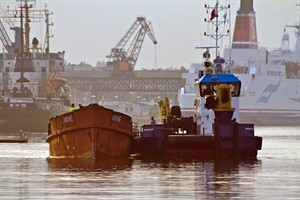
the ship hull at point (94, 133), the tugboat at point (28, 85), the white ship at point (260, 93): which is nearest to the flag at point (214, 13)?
the ship hull at point (94, 133)

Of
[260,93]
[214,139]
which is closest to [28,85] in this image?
[260,93]

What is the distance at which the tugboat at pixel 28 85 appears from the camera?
5315 inches

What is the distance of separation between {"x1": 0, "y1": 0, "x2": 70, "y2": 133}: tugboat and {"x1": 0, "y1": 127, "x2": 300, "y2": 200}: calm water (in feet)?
211

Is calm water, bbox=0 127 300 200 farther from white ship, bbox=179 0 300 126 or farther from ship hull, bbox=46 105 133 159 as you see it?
white ship, bbox=179 0 300 126

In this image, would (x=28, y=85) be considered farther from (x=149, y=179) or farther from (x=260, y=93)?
(x=149, y=179)

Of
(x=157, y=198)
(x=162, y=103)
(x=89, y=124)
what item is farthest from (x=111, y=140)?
(x=157, y=198)

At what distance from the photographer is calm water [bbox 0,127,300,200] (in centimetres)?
4631

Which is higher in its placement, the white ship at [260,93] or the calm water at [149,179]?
the white ship at [260,93]

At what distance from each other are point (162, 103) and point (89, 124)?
1542cm

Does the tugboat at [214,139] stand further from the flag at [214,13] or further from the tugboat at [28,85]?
the tugboat at [28,85]

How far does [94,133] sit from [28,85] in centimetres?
8330

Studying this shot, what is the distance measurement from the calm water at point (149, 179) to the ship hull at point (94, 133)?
97 cm

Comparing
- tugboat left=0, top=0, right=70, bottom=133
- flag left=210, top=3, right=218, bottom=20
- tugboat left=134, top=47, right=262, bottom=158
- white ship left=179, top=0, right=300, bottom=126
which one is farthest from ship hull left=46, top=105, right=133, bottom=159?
white ship left=179, top=0, right=300, bottom=126

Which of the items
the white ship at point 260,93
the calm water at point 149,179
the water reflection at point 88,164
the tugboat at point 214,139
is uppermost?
the white ship at point 260,93
